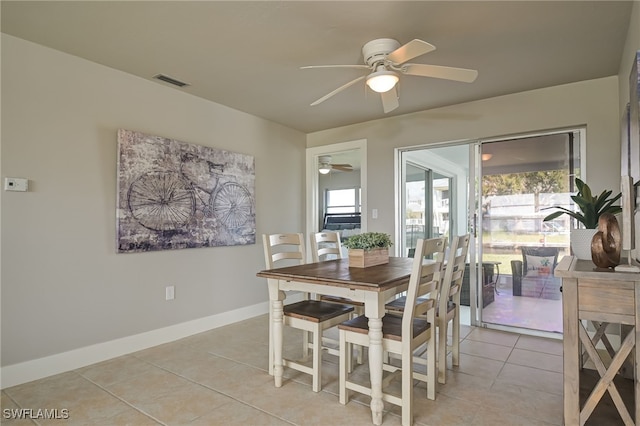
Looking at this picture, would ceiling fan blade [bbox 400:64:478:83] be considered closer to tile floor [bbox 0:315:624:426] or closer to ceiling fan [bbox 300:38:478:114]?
ceiling fan [bbox 300:38:478:114]

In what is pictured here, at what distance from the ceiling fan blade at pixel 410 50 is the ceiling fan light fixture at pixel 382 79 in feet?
0.27

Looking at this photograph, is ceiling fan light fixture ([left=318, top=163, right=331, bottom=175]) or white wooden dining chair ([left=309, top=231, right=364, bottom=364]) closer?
white wooden dining chair ([left=309, top=231, right=364, bottom=364])

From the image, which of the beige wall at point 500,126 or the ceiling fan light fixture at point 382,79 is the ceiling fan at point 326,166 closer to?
the beige wall at point 500,126

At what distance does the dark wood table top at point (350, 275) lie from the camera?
6.47 feet

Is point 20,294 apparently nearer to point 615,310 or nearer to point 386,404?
point 386,404

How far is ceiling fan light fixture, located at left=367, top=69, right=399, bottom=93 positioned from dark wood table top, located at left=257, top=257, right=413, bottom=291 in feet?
3.96

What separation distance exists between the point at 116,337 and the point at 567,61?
14.1ft

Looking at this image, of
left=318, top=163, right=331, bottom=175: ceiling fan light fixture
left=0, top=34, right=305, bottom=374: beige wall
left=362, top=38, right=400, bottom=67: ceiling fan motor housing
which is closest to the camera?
left=362, top=38, right=400, bottom=67: ceiling fan motor housing

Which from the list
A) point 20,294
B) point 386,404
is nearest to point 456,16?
point 386,404

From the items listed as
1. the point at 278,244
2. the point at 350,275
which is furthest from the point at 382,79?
the point at 278,244

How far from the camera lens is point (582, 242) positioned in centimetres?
220

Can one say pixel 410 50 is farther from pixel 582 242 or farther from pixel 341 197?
pixel 341 197

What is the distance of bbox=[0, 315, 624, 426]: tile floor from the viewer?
2008 mm

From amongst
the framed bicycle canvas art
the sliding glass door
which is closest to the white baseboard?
the framed bicycle canvas art
